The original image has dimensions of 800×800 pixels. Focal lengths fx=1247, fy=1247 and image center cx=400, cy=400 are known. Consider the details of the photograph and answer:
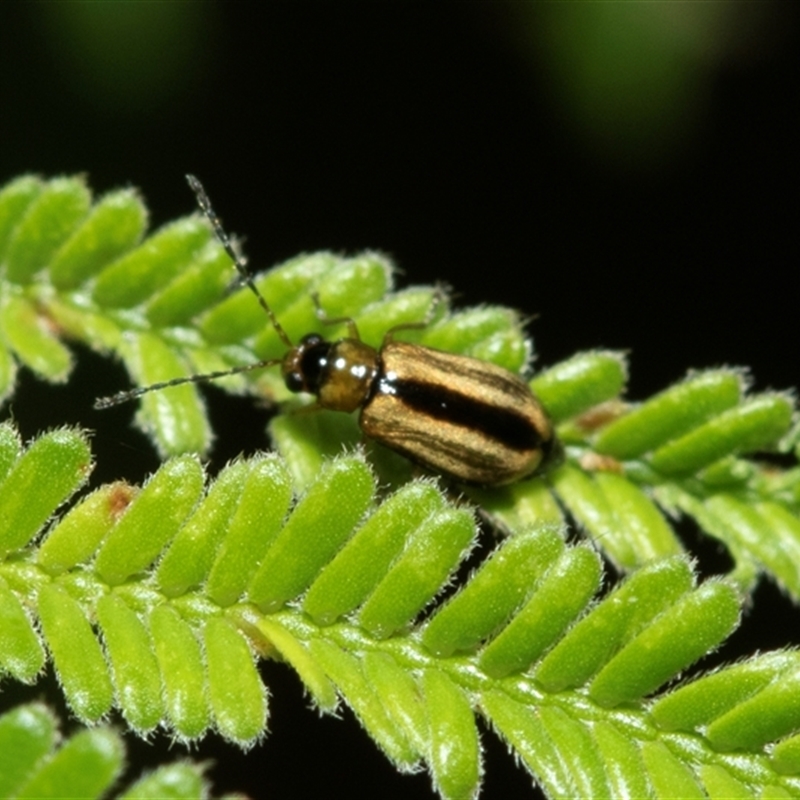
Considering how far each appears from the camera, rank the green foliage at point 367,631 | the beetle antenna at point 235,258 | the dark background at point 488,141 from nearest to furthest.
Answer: the green foliage at point 367,631 < the beetle antenna at point 235,258 < the dark background at point 488,141

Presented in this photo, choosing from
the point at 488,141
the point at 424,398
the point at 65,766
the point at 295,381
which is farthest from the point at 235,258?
the point at 488,141

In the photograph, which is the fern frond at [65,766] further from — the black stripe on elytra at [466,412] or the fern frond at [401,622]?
the black stripe on elytra at [466,412]

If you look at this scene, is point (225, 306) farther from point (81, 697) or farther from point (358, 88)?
point (358, 88)

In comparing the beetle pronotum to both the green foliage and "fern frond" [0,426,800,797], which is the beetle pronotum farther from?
"fern frond" [0,426,800,797]

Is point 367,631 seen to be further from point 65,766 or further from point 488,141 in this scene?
point 488,141

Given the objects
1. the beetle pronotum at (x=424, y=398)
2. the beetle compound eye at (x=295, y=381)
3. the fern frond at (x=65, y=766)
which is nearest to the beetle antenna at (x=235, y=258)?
the beetle pronotum at (x=424, y=398)
